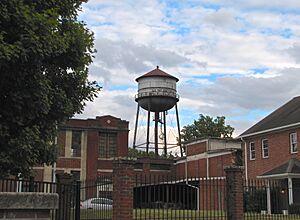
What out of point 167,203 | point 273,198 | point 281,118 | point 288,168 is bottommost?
point 167,203

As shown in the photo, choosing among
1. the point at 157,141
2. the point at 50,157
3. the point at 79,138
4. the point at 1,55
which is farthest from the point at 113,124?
the point at 1,55

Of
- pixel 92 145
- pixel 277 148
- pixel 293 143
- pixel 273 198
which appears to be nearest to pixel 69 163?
pixel 92 145

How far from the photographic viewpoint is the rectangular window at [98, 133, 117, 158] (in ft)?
157

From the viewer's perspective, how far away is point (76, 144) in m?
47.0

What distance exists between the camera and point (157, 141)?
53938mm

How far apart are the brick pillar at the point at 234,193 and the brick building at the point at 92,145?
3156cm

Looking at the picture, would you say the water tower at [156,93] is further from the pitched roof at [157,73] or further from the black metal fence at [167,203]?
the black metal fence at [167,203]

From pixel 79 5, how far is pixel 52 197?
21.9 feet

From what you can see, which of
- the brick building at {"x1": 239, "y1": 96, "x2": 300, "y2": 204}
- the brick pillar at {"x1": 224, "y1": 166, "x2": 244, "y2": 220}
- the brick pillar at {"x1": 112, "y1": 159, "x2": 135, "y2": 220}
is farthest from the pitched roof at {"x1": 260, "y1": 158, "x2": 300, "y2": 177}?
the brick pillar at {"x1": 112, "y1": 159, "x2": 135, "y2": 220}

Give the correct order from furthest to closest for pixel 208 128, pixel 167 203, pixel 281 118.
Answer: pixel 208 128 < pixel 281 118 < pixel 167 203

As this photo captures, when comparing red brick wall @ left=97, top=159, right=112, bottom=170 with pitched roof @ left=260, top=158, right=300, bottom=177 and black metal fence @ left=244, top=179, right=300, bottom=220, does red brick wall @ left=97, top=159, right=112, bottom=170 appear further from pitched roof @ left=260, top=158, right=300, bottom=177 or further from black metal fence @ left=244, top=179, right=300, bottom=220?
black metal fence @ left=244, top=179, right=300, bottom=220

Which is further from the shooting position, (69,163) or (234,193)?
(69,163)

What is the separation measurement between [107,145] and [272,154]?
1794cm

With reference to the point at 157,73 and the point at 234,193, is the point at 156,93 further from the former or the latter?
the point at 234,193
